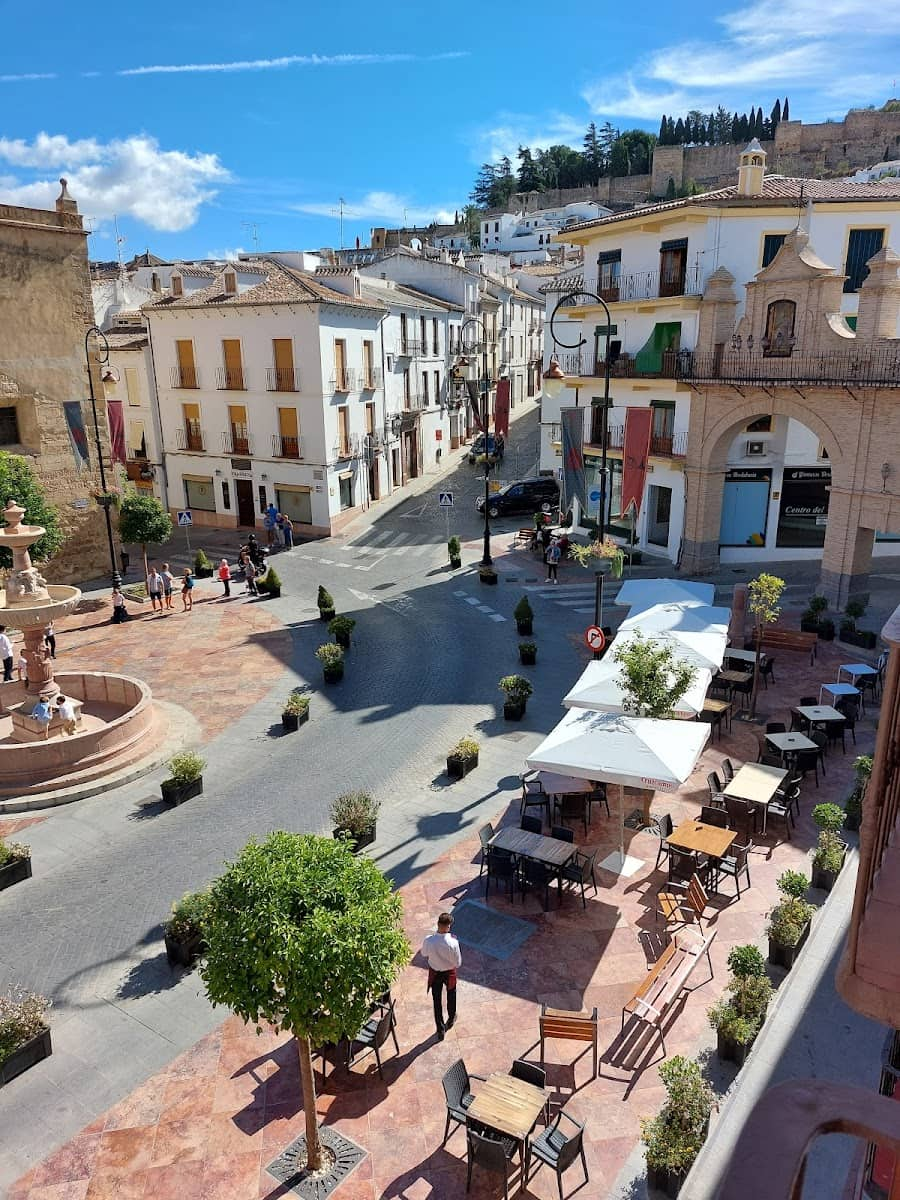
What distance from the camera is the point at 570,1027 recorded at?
8336 mm

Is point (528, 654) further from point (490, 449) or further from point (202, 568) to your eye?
point (490, 449)

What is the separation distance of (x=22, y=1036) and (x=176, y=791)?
5796mm

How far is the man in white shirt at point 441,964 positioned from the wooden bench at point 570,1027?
1068mm

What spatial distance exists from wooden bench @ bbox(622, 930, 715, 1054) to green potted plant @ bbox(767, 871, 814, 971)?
743 mm

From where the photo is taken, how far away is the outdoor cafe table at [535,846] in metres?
11.0

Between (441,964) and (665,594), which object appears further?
A: (665,594)

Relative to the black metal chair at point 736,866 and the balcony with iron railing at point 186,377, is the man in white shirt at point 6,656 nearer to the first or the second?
the black metal chair at point 736,866

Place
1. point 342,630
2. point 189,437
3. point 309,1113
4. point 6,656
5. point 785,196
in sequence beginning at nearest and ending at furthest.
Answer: point 309,1113
point 6,656
point 342,630
point 785,196
point 189,437

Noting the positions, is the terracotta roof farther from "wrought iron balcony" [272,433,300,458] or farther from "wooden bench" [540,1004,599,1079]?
"wooden bench" [540,1004,599,1079]

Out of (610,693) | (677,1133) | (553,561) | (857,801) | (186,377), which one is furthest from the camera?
(186,377)

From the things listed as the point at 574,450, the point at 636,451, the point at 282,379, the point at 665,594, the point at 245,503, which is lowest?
the point at 245,503

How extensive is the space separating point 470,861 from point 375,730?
525 cm

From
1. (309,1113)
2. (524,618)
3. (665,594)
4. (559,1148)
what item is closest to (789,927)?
(559,1148)

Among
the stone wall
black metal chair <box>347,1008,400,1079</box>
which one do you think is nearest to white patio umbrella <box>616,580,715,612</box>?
black metal chair <box>347,1008,400,1079</box>
